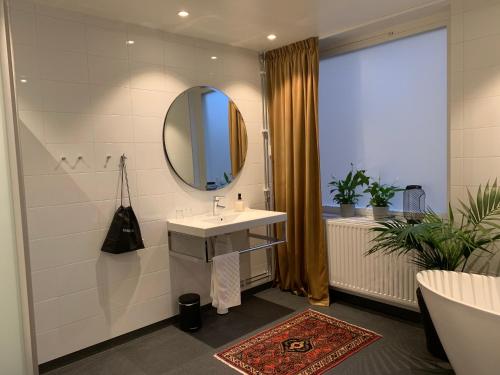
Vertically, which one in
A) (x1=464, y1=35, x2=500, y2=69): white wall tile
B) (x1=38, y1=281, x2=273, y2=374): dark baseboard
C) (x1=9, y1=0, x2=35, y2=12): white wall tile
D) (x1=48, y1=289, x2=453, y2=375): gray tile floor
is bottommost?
(x1=48, y1=289, x2=453, y2=375): gray tile floor

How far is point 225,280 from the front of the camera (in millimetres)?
3148

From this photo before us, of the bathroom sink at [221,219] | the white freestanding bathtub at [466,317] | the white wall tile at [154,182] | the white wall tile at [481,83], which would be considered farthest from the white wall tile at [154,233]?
the white wall tile at [481,83]

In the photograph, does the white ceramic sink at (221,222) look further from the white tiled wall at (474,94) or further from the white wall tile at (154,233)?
the white tiled wall at (474,94)

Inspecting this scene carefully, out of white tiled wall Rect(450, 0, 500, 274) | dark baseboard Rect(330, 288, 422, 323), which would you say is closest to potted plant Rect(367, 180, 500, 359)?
white tiled wall Rect(450, 0, 500, 274)

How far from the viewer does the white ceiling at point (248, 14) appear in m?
2.65

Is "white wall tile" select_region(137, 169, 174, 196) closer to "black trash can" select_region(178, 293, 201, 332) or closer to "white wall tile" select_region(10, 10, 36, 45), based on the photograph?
"black trash can" select_region(178, 293, 201, 332)

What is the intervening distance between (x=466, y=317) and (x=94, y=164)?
2505mm

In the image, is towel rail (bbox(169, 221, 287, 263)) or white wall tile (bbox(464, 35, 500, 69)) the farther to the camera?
towel rail (bbox(169, 221, 287, 263))

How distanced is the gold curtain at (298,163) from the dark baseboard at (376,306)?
0.18 metres

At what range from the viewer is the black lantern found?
10.5 ft

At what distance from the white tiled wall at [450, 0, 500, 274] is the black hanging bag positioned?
2.34 meters

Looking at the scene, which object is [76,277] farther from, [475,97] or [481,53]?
[481,53]

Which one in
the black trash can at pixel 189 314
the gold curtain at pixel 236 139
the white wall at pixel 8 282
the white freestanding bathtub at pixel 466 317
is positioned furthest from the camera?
the gold curtain at pixel 236 139

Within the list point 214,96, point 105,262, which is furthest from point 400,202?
point 105,262
